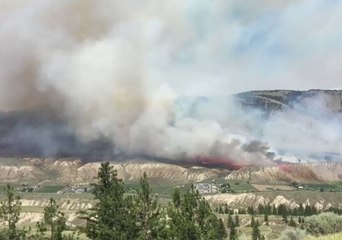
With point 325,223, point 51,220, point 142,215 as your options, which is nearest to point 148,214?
point 142,215

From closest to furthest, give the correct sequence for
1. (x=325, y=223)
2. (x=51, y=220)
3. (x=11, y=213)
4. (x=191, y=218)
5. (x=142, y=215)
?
(x=191, y=218), (x=142, y=215), (x=11, y=213), (x=51, y=220), (x=325, y=223)

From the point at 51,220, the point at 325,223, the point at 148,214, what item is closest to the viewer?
the point at 148,214

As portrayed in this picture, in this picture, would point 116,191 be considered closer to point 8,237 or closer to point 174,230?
point 174,230

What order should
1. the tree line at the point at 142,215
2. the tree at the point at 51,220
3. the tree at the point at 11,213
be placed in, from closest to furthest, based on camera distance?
the tree line at the point at 142,215
the tree at the point at 51,220
the tree at the point at 11,213

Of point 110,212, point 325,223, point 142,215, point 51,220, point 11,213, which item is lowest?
point 325,223

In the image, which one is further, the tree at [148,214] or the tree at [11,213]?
the tree at [11,213]

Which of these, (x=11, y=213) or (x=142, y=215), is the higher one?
(x=11, y=213)

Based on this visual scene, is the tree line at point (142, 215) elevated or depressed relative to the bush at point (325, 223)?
elevated

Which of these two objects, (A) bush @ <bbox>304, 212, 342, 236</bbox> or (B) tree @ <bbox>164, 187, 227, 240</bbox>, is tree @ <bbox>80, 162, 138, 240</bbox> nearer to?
(B) tree @ <bbox>164, 187, 227, 240</bbox>

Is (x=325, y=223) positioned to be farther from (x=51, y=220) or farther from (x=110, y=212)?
(x=110, y=212)

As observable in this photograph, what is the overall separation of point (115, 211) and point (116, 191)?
3.17 meters

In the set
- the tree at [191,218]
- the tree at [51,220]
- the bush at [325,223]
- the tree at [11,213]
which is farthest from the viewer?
the bush at [325,223]

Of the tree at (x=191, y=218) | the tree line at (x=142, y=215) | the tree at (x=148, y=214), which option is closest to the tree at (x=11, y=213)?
the tree line at (x=142, y=215)

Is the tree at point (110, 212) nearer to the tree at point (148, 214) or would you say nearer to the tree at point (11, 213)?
the tree at point (148, 214)
